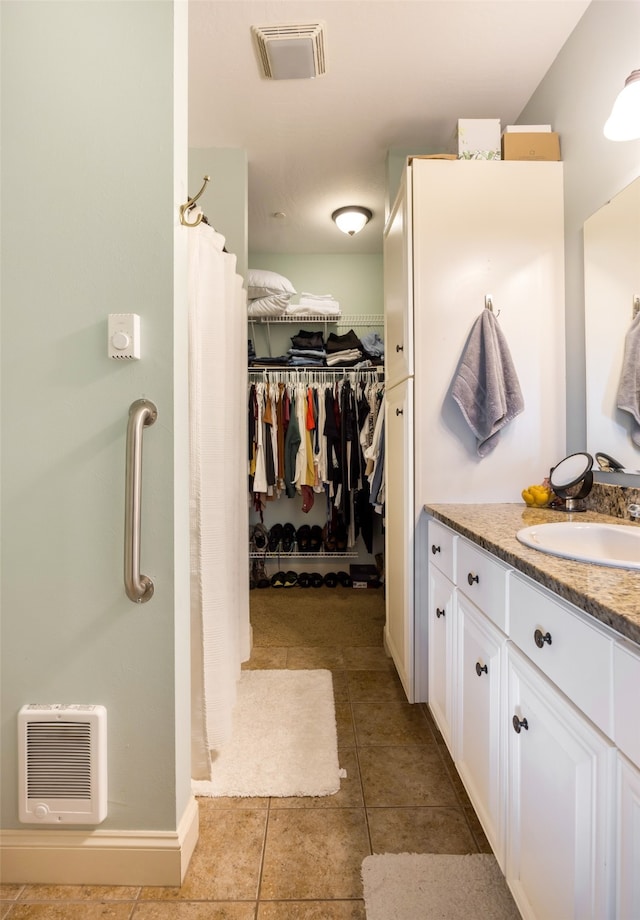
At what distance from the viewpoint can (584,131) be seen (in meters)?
1.77

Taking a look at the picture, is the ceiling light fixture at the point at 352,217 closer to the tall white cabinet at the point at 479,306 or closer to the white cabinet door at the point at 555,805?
the tall white cabinet at the point at 479,306

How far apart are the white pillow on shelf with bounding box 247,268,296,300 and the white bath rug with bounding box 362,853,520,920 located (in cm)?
329

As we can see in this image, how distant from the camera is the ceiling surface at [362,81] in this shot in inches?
70.1

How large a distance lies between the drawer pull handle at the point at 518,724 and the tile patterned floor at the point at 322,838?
1.88 ft

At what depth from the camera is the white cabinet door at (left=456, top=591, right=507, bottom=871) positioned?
1111 millimetres

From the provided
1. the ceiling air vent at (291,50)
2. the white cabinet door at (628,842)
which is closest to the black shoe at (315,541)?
the ceiling air vent at (291,50)

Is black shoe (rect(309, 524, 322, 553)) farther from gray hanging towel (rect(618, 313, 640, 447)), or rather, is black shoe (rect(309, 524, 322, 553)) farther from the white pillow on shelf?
gray hanging towel (rect(618, 313, 640, 447))

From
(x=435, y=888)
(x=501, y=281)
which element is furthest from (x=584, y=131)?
(x=435, y=888)

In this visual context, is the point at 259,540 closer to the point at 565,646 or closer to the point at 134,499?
the point at 134,499

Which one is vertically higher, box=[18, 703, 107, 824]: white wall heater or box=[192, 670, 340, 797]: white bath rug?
box=[18, 703, 107, 824]: white wall heater

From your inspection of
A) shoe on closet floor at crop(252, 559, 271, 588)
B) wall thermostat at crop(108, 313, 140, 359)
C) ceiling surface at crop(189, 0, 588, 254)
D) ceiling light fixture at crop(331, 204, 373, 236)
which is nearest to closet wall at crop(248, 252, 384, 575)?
shoe on closet floor at crop(252, 559, 271, 588)

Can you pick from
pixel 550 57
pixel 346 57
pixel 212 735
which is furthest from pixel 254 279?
pixel 212 735

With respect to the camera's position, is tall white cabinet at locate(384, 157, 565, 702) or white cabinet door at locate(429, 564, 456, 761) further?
tall white cabinet at locate(384, 157, 565, 702)

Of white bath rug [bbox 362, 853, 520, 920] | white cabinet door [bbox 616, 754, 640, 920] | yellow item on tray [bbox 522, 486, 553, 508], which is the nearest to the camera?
white cabinet door [bbox 616, 754, 640, 920]
